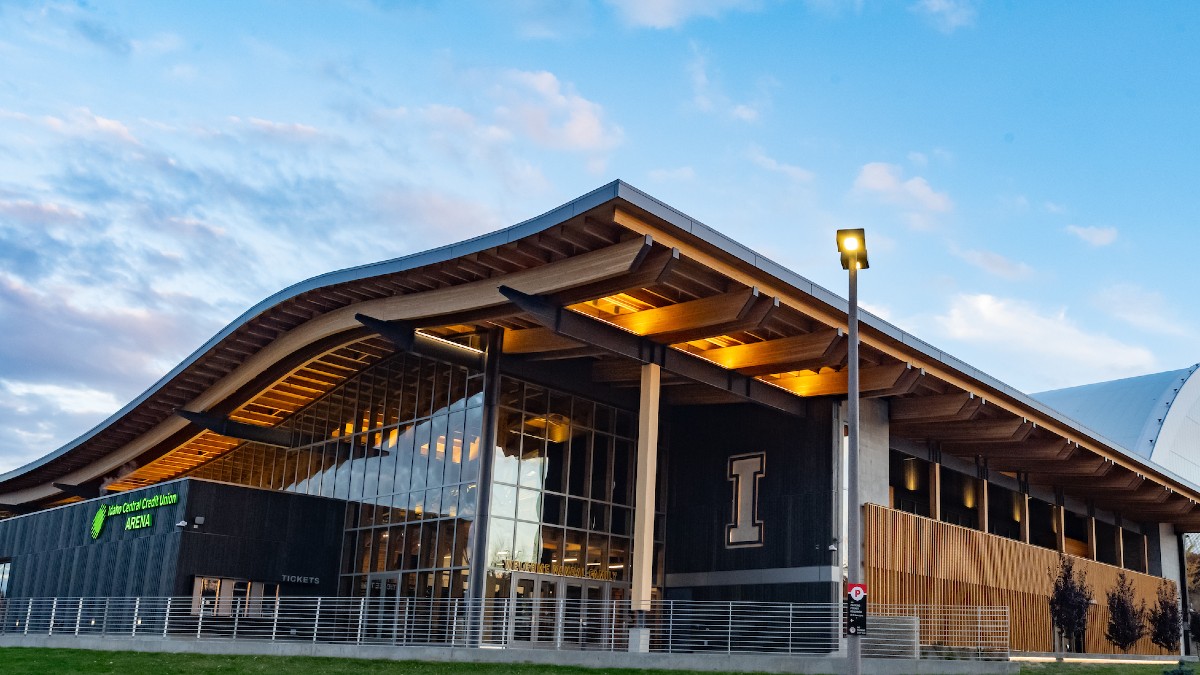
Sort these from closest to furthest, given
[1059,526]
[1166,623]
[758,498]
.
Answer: [758,498] < [1166,623] < [1059,526]

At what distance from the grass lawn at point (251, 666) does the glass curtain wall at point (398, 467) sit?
609 cm

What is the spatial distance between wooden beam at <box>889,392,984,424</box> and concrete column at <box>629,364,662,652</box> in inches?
354

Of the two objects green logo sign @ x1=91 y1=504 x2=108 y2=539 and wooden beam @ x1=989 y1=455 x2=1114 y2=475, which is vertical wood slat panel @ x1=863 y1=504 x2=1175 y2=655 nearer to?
wooden beam @ x1=989 y1=455 x2=1114 y2=475

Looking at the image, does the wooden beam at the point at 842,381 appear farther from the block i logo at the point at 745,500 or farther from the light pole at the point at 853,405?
the light pole at the point at 853,405

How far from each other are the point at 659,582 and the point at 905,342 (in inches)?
408

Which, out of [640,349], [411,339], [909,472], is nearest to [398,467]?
[411,339]

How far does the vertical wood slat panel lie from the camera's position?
31562 millimetres

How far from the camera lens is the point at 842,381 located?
31141 mm

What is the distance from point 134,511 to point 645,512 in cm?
1666

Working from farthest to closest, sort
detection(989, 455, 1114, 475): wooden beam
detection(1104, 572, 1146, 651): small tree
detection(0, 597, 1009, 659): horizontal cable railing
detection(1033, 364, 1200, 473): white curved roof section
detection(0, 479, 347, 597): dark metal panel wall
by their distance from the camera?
detection(1033, 364, 1200, 473): white curved roof section → detection(989, 455, 1114, 475): wooden beam → detection(1104, 572, 1146, 651): small tree → detection(0, 479, 347, 597): dark metal panel wall → detection(0, 597, 1009, 659): horizontal cable railing

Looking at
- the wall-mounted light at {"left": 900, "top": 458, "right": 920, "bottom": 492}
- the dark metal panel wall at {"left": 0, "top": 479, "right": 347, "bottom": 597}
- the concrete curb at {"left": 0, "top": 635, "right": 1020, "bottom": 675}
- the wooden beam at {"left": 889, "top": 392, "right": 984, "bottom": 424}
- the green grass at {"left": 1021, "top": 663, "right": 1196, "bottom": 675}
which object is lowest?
the concrete curb at {"left": 0, "top": 635, "right": 1020, "bottom": 675}

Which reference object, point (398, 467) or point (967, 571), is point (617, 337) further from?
point (967, 571)

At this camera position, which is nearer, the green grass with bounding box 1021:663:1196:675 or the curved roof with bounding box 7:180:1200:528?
the green grass with bounding box 1021:663:1196:675

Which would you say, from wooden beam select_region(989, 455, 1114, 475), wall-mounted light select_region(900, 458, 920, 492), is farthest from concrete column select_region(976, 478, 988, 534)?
wall-mounted light select_region(900, 458, 920, 492)
